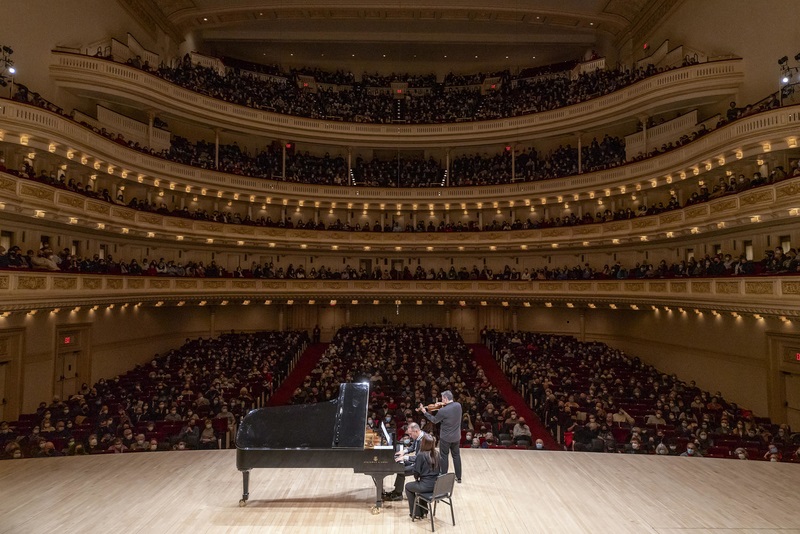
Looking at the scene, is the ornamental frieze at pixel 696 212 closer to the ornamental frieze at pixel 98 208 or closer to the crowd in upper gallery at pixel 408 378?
the crowd in upper gallery at pixel 408 378

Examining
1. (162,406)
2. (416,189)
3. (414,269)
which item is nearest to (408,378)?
(162,406)

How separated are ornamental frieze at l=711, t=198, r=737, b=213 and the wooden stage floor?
1005 centimetres

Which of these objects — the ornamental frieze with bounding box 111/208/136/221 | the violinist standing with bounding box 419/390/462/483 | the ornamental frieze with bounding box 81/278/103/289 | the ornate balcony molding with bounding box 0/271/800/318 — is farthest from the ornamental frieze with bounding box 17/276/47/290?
the violinist standing with bounding box 419/390/462/483

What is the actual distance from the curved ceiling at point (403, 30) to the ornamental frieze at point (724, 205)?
A: 45.1ft

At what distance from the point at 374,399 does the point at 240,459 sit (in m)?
8.21

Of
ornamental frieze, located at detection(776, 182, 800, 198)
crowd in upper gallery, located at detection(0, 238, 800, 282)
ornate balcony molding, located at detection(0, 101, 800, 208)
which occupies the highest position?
ornate balcony molding, located at detection(0, 101, 800, 208)

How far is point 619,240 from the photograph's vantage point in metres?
24.2

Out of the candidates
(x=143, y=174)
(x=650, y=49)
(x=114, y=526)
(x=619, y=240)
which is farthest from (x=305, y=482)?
(x=650, y=49)

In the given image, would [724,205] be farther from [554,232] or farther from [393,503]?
[393,503]

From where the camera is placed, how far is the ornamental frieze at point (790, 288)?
13062 millimetres

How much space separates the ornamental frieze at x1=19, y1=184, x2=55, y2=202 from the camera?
14098 millimetres

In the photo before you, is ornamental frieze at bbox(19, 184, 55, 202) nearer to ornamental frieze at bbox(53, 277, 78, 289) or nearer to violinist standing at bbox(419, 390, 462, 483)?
ornamental frieze at bbox(53, 277, 78, 289)

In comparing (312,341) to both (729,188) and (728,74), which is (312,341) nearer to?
(729,188)

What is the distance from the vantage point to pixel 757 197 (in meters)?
15.6
